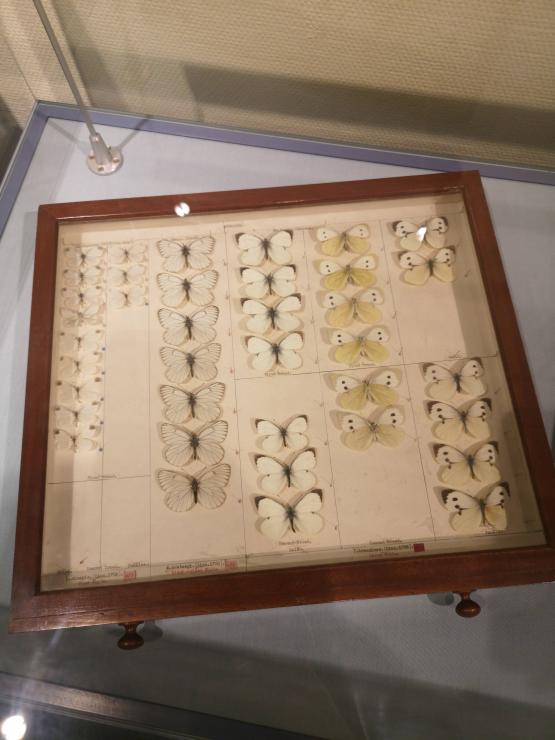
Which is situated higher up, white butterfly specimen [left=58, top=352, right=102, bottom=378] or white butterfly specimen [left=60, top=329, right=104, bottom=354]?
white butterfly specimen [left=60, top=329, right=104, bottom=354]

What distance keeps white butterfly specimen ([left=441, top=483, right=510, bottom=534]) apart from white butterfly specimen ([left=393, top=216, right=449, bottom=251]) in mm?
458

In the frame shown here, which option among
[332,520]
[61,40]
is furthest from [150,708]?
[61,40]

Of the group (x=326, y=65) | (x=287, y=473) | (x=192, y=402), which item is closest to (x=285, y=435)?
(x=287, y=473)

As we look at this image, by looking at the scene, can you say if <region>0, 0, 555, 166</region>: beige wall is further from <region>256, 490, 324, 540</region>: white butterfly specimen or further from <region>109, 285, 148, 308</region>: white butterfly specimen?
<region>256, 490, 324, 540</region>: white butterfly specimen

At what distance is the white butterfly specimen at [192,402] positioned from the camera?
0.97 metres

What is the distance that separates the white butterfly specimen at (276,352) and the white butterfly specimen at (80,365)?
27 cm

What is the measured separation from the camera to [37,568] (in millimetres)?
858

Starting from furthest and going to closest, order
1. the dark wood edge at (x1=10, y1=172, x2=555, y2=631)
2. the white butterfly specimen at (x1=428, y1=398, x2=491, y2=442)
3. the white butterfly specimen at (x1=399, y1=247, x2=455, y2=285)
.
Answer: the white butterfly specimen at (x1=399, y1=247, x2=455, y2=285), the white butterfly specimen at (x1=428, y1=398, x2=491, y2=442), the dark wood edge at (x1=10, y1=172, x2=555, y2=631)

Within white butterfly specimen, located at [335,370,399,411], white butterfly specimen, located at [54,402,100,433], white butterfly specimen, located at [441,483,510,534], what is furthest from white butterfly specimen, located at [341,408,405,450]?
white butterfly specimen, located at [54,402,100,433]

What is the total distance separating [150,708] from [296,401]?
55 centimetres

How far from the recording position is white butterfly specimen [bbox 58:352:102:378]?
99cm

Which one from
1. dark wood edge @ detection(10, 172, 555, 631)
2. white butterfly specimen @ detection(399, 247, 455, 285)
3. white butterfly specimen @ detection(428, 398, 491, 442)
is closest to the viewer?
dark wood edge @ detection(10, 172, 555, 631)

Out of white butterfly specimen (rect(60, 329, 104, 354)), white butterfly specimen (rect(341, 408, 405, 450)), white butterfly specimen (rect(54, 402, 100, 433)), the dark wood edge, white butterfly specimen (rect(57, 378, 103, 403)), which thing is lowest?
the dark wood edge

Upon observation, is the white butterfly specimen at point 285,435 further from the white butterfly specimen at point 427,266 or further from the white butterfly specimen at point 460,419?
the white butterfly specimen at point 427,266
